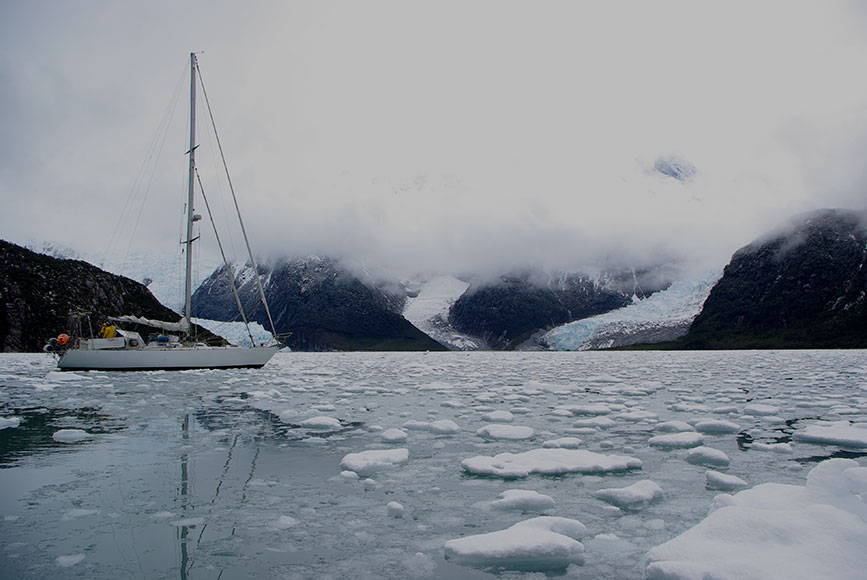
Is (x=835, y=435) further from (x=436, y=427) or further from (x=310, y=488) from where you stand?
(x=310, y=488)

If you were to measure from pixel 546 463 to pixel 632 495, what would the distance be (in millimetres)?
1857

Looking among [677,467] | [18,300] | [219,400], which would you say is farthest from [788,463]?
[18,300]

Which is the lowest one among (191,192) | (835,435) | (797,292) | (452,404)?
(452,404)

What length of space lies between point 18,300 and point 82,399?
88698 millimetres

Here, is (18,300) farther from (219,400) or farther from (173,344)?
(219,400)

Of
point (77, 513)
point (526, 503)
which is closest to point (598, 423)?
point (526, 503)

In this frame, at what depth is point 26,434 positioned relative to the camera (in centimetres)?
1141

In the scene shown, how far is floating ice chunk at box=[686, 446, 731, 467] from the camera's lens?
8.38 meters

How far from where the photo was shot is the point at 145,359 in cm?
3506

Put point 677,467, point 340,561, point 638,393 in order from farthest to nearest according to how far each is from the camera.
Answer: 1. point 638,393
2. point 677,467
3. point 340,561

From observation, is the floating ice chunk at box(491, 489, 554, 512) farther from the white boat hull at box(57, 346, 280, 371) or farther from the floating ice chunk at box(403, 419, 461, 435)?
the white boat hull at box(57, 346, 280, 371)

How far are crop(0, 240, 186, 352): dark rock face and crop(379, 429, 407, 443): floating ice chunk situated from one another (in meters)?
93.2

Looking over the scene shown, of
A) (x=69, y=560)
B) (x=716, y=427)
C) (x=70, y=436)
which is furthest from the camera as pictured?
(x=716, y=427)

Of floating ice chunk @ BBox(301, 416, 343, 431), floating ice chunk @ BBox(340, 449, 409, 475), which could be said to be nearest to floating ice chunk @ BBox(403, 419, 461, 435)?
floating ice chunk @ BBox(301, 416, 343, 431)
